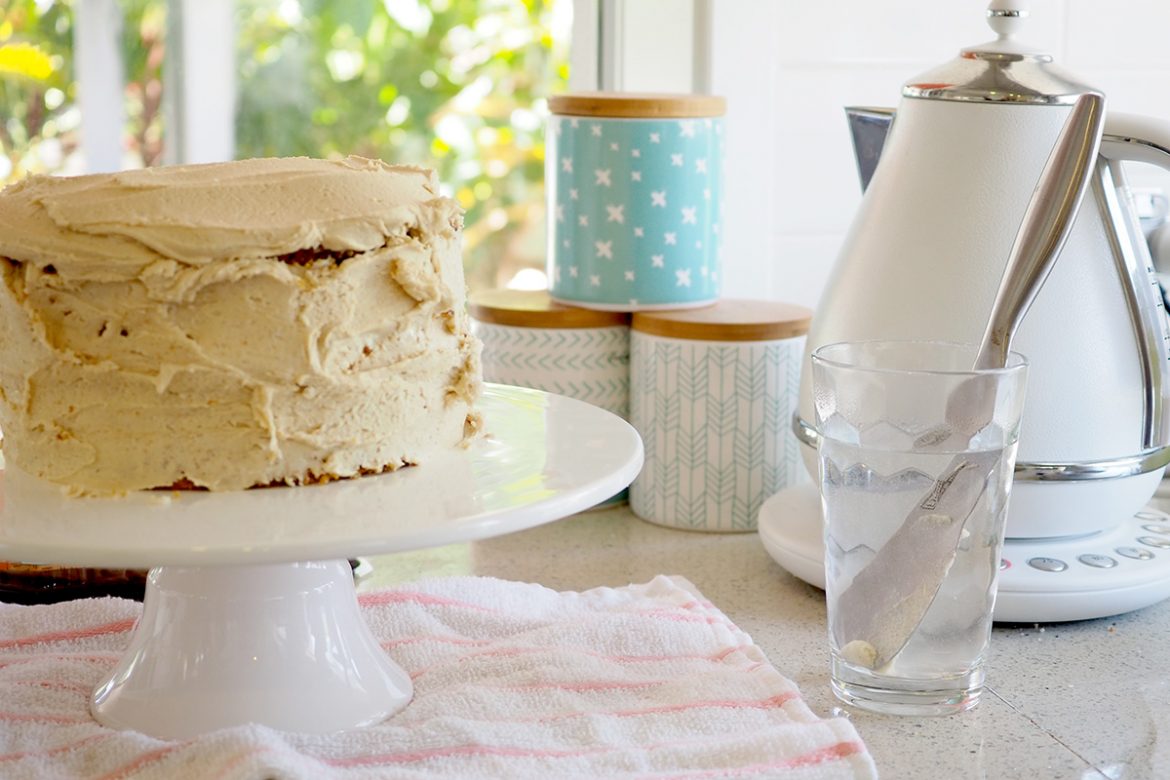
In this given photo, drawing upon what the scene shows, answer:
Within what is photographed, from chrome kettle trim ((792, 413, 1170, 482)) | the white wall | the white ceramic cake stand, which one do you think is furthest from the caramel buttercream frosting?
the white wall

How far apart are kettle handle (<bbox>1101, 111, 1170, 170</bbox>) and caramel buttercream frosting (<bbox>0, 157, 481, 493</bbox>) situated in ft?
1.41

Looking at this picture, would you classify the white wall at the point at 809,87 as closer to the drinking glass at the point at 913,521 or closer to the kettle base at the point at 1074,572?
the kettle base at the point at 1074,572

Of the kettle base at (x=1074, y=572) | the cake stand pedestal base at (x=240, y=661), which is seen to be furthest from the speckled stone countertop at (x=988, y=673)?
the cake stand pedestal base at (x=240, y=661)

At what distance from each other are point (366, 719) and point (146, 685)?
0.37 feet

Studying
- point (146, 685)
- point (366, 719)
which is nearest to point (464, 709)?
point (366, 719)

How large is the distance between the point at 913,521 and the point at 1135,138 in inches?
11.7

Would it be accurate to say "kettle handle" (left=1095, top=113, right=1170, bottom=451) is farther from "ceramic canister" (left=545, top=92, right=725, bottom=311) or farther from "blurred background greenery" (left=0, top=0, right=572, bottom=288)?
"blurred background greenery" (left=0, top=0, right=572, bottom=288)

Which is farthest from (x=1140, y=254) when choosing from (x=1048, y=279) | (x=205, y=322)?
(x=205, y=322)

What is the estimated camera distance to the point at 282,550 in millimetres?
559

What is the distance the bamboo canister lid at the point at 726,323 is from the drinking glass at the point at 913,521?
0.31 metres

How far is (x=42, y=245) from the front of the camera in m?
0.62

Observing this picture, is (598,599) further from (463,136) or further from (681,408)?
(463,136)

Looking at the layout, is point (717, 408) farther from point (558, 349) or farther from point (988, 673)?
point (988, 673)

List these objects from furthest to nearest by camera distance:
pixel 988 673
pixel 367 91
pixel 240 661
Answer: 1. pixel 367 91
2. pixel 988 673
3. pixel 240 661
